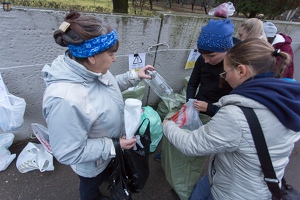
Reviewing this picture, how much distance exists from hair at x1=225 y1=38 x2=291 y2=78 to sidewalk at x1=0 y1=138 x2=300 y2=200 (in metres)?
1.69

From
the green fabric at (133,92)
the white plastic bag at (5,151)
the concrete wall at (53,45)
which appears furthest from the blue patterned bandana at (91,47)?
the white plastic bag at (5,151)

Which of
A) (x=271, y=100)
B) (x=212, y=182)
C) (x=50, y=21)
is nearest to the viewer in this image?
(x=271, y=100)

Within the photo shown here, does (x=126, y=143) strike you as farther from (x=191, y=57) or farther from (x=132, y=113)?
(x=191, y=57)

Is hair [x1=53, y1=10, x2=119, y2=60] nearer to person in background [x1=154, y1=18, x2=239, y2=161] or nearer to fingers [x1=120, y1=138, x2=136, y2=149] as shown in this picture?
fingers [x1=120, y1=138, x2=136, y2=149]

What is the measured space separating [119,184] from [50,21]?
64.1 inches

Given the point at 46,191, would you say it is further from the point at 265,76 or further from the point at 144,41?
the point at 265,76

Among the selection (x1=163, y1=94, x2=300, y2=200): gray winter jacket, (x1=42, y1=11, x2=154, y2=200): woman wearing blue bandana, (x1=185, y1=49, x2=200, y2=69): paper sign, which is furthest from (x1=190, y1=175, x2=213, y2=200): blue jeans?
(x1=185, y1=49, x2=200, y2=69): paper sign

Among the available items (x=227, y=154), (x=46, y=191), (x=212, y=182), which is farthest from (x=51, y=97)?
(x=46, y=191)

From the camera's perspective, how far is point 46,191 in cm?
190

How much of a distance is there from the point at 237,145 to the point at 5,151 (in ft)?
8.05

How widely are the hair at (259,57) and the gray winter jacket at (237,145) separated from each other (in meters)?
0.22

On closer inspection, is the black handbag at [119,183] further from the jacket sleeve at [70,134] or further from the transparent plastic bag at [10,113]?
the transparent plastic bag at [10,113]

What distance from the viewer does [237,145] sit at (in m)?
0.94

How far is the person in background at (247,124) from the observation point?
862 mm
